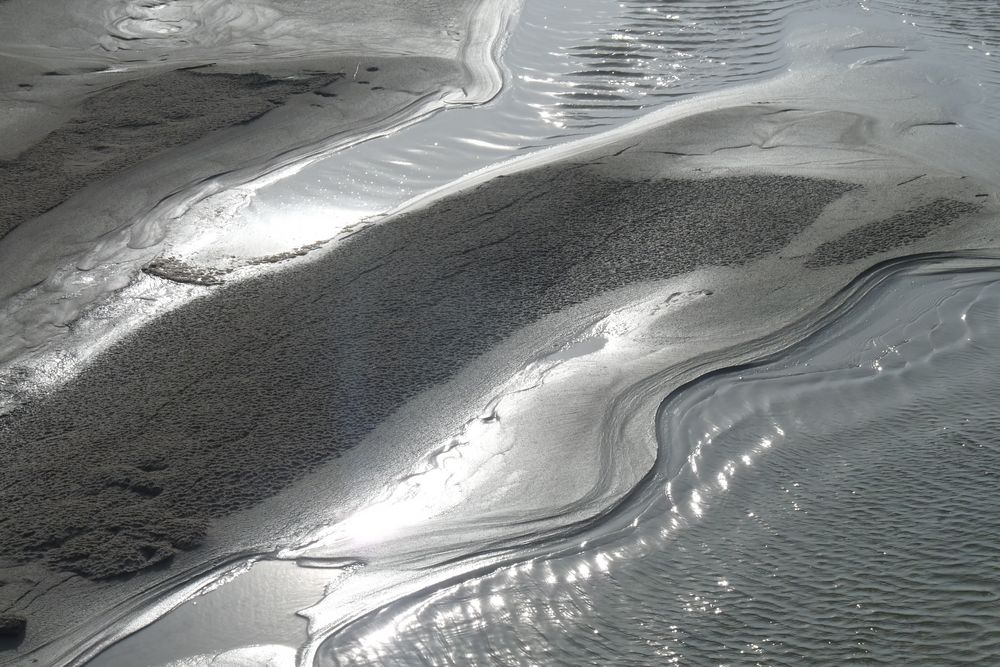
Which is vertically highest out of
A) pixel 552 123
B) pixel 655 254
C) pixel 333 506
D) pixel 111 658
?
pixel 552 123

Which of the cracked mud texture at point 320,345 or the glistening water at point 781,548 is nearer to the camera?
the glistening water at point 781,548

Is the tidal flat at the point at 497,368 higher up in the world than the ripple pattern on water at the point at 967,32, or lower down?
lower down

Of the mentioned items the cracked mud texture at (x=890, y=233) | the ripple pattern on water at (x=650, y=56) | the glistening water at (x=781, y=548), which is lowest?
the glistening water at (x=781, y=548)

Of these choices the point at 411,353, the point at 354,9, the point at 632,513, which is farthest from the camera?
the point at 354,9

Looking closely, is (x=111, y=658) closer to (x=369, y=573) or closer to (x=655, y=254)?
(x=369, y=573)

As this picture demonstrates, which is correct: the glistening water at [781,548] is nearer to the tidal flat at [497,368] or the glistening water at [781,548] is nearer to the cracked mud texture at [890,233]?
the tidal flat at [497,368]

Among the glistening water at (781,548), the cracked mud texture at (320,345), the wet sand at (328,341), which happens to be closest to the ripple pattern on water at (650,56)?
the wet sand at (328,341)

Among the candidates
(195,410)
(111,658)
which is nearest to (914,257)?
(195,410)

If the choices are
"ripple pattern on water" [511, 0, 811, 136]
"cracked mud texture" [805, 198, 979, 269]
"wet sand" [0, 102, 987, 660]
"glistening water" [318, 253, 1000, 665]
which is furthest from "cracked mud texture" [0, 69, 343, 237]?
"cracked mud texture" [805, 198, 979, 269]
